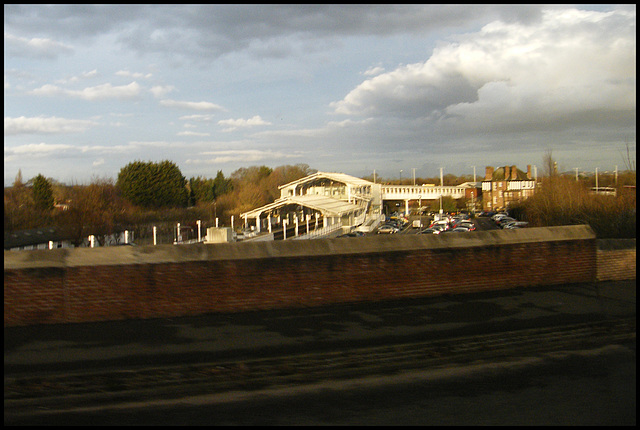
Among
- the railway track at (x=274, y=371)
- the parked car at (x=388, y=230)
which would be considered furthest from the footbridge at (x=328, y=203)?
the railway track at (x=274, y=371)

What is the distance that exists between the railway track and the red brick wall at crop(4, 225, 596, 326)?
6.62ft

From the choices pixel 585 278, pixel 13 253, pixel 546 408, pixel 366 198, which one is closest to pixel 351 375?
pixel 546 408

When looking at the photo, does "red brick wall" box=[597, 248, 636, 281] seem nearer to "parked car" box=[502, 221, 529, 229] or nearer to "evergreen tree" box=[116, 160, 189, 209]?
"parked car" box=[502, 221, 529, 229]

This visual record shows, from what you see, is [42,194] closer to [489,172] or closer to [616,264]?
[616,264]

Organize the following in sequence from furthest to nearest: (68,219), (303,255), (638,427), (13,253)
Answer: (68,219)
(303,255)
(13,253)
(638,427)

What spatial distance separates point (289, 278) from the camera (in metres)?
8.52

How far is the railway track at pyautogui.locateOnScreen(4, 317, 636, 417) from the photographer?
5.40 m

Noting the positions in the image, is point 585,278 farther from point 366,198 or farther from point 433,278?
point 366,198

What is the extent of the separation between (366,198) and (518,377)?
5601 centimetres

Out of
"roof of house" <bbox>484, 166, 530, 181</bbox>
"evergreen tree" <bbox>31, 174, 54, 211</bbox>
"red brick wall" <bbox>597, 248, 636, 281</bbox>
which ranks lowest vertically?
"red brick wall" <bbox>597, 248, 636, 281</bbox>

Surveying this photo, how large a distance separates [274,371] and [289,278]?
2560mm

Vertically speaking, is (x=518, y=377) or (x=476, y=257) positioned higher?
(x=476, y=257)

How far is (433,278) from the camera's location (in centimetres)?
933

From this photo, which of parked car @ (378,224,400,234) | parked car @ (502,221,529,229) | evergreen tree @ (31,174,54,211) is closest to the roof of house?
parked car @ (502,221,529,229)
